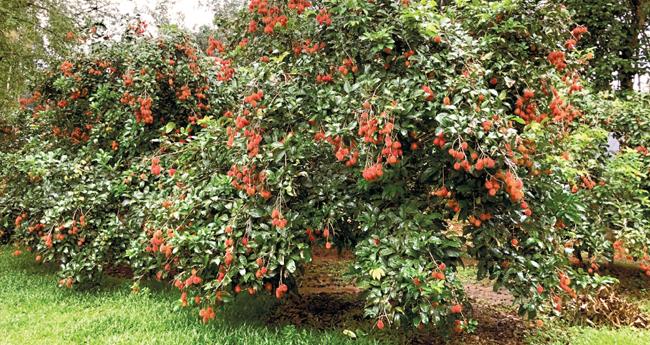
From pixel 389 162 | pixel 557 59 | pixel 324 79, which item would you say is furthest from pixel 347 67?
pixel 557 59

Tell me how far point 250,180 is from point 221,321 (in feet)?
4.80

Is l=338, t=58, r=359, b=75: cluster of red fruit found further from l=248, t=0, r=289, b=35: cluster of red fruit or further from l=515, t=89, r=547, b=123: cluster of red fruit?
l=515, t=89, r=547, b=123: cluster of red fruit

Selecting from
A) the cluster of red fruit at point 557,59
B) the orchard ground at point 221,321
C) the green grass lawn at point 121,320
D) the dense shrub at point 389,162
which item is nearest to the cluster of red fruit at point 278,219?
the dense shrub at point 389,162

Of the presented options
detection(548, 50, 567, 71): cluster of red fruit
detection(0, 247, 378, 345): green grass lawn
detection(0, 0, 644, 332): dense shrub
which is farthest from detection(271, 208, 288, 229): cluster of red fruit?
detection(548, 50, 567, 71): cluster of red fruit

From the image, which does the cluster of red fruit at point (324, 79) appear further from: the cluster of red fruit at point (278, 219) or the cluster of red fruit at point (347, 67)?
the cluster of red fruit at point (278, 219)

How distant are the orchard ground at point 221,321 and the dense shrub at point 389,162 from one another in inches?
16.7

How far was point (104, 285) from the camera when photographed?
5480 mm

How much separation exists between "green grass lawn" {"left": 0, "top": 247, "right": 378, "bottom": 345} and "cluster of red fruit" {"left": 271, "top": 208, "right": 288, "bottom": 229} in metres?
0.98

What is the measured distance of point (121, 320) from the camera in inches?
163

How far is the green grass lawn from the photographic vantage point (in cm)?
369

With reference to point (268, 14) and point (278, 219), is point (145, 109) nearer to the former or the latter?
point (268, 14)

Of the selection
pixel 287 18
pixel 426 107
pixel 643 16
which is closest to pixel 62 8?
pixel 287 18

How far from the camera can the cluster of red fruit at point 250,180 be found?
135 inches

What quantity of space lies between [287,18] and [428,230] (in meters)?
2.07
